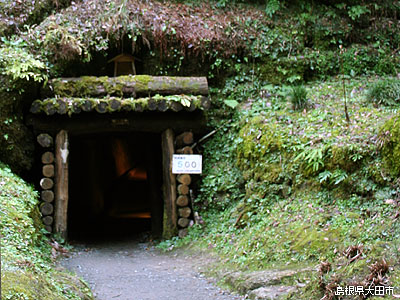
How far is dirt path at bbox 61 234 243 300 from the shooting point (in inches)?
258

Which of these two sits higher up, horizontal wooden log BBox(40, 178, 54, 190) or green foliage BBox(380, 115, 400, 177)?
green foliage BBox(380, 115, 400, 177)

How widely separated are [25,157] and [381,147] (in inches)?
281

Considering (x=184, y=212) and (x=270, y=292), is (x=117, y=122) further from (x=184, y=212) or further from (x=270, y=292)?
(x=270, y=292)

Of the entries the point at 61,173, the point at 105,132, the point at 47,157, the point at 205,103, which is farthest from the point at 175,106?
the point at 47,157

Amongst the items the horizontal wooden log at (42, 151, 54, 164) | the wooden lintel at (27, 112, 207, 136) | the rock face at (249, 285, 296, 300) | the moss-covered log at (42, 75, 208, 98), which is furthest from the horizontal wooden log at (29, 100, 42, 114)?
the rock face at (249, 285, 296, 300)

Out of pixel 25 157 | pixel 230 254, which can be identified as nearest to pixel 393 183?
pixel 230 254

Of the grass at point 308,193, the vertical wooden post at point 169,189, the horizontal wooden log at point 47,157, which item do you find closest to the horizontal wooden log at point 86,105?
the horizontal wooden log at point 47,157

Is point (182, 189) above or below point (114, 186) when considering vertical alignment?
above

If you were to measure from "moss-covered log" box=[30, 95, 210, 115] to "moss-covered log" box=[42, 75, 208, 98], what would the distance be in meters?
0.32

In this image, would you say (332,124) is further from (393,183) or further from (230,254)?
(230,254)

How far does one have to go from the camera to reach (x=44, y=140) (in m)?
10.0

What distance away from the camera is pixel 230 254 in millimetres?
7840

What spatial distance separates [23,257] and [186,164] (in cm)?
519

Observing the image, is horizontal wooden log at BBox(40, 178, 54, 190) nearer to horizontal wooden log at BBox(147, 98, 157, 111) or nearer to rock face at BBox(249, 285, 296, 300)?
horizontal wooden log at BBox(147, 98, 157, 111)
